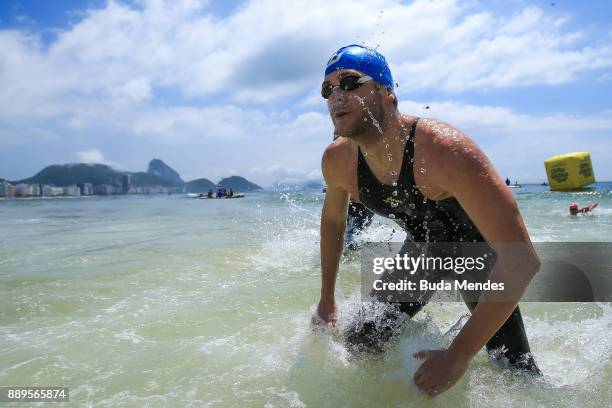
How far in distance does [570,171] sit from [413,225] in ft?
121

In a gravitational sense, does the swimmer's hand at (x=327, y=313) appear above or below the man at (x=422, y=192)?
below

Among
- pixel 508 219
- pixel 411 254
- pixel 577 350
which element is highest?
pixel 508 219

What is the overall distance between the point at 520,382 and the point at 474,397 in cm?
38

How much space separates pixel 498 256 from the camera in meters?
1.79

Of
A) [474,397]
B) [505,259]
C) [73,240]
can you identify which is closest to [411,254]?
[474,397]

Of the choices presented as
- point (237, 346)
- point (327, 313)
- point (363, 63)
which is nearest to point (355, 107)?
Result: point (363, 63)

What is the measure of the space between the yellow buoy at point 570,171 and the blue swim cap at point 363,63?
121ft

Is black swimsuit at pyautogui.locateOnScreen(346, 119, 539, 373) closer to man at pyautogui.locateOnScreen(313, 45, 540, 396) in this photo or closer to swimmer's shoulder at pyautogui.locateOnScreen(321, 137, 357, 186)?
man at pyautogui.locateOnScreen(313, 45, 540, 396)

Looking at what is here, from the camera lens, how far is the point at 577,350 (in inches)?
119

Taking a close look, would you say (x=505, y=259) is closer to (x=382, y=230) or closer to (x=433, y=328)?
(x=433, y=328)

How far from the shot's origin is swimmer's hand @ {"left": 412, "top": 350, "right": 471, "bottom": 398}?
1760mm

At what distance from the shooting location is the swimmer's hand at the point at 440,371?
69.3 inches

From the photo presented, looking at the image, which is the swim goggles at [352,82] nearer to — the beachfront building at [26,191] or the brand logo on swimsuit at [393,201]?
the brand logo on swimsuit at [393,201]

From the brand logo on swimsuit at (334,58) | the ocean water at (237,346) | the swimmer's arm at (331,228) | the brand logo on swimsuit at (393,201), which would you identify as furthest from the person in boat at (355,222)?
the brand logo on swimsuit at (334,58)
